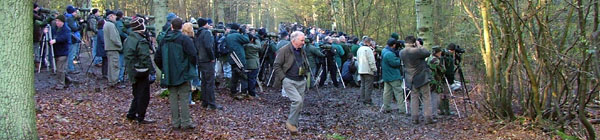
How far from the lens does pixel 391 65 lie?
9.63 metres

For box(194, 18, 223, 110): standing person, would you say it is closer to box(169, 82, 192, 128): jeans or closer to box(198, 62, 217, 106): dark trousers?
box(198, 62, 217, 106): dark trousers

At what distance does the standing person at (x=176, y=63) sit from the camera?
6598 millimetres

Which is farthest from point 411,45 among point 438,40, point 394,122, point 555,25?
point 438,40

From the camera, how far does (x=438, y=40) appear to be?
19.9m

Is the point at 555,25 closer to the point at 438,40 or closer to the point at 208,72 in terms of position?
the point at 208,72

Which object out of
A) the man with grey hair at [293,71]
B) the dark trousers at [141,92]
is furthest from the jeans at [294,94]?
the dark trousers at [141,92]

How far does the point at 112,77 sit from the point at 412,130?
584 centimetres

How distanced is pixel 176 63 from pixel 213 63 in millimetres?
2622

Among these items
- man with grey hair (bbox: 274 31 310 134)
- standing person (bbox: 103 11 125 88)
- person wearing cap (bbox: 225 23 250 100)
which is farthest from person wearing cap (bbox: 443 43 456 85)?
standing person (bbox: 103 11 125 88)

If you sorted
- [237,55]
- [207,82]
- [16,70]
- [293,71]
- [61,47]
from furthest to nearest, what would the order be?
[237,55] < [61,47] < [207,82] < [293,71] < [16,70]

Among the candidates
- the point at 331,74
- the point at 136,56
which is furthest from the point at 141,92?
the point at 331,74

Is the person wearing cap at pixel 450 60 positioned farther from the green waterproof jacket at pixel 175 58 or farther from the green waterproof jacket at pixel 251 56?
the green waterproof jacket at pixel 175 58

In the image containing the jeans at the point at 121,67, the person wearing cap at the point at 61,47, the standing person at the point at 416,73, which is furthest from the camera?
the jeans at the point at 121,67

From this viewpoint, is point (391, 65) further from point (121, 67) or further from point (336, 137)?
point (121, 67)
